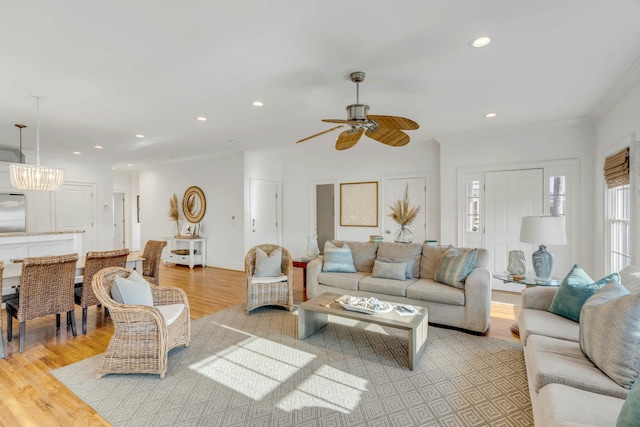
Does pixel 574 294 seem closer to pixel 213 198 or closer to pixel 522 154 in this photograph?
pixel 522 154

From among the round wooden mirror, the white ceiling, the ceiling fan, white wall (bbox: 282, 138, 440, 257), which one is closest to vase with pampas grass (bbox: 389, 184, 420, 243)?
white wall (bbox: 282, 138, 440, 257)

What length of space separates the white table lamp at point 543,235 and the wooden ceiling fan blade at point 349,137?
1.96 meters

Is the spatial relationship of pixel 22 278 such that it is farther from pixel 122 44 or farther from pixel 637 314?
pixel 637 314

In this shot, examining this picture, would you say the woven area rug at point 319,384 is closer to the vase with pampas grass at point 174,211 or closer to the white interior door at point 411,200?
the white interior door at point 411,200

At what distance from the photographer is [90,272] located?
3424 mm

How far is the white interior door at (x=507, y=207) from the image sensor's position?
4832 millimetres

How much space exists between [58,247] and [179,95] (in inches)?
124

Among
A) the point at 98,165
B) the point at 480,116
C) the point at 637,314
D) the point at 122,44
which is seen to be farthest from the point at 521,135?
the point at 98,165

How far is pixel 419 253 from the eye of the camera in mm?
4176

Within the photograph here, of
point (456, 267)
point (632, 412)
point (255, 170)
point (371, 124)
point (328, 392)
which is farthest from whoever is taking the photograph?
point (255, 170)

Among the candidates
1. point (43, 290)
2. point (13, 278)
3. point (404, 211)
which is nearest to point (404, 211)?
point (404, 211)

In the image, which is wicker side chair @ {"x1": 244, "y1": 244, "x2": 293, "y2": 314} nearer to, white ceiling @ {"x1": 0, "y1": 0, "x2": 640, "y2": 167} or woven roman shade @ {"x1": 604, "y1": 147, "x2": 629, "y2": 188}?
white ceiling @ {"x1": 0, "y1": 0, "x2": 640, "y2": 167}

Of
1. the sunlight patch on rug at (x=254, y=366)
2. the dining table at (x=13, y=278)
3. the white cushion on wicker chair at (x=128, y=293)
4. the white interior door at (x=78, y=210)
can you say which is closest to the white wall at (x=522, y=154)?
the sunlight patch on rug at (x=254, y=366)

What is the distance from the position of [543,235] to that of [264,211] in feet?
17.7
